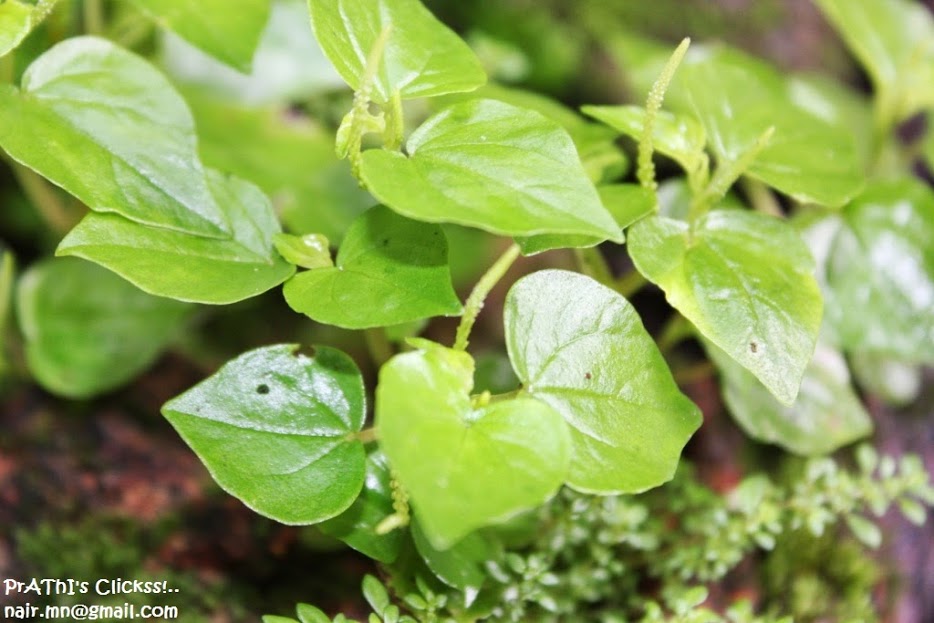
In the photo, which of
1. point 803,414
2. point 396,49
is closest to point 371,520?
point 396,49

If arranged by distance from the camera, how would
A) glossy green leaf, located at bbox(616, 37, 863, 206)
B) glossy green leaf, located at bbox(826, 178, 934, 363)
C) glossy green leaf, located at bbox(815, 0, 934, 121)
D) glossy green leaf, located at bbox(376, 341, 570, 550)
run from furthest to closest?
glossy green leaf, located at bbox(815, 0, 934, 121) < glossy green leaf, located at bbox(826, 178, 934, 363) < glossy green leaf, located at bbox(616, 37, 863, 206) < glossy green leaf, located at bbox(376, 341, 570, 550)

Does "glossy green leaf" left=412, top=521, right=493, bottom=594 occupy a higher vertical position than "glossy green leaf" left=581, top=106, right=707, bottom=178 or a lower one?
lower

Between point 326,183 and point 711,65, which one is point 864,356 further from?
point 326,183

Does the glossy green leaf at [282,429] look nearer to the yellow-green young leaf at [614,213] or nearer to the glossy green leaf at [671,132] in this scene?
the yellow-green young leaf at [614,213]

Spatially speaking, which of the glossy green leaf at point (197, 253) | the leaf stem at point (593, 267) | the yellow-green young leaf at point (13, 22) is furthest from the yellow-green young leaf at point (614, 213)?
the yellow-green young leaf at point (13, 22)

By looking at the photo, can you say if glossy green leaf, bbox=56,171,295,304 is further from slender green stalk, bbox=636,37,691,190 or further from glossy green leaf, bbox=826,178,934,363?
glossy green leaf, bbox=826,178,934,363

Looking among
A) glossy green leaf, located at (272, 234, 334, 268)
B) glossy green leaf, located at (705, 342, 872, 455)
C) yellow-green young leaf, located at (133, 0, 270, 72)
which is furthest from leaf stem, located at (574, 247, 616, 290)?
yellow-green young leaf, located at (133, 0, 270, 72)
